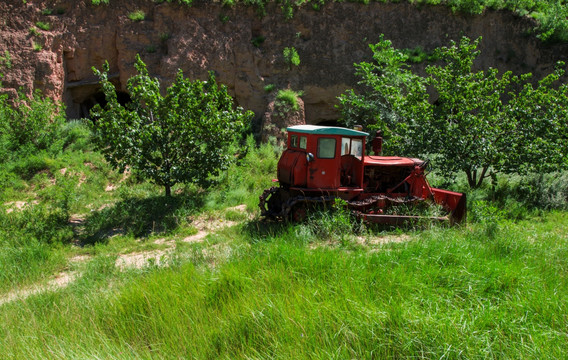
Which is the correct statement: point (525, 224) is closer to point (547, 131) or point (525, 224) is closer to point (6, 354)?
point (547, 131)

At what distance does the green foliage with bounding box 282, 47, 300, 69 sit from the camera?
1659cm

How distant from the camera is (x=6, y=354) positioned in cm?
424

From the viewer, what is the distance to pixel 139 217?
9609 mm

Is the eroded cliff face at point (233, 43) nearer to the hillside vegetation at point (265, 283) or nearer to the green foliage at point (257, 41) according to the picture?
the green foliage at point (257, 41)

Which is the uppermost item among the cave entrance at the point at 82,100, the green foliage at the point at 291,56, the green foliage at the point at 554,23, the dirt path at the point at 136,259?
the green foliage at the point at 554,23

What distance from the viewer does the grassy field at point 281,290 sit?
4.14m

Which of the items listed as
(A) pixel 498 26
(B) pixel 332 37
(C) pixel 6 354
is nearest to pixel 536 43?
(A) pixel 498 26

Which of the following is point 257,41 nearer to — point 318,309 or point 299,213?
point 299,213

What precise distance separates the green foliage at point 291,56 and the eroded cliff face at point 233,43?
0.21 metres

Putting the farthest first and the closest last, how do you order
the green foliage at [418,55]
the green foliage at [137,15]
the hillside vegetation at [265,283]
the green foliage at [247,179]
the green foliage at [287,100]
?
the green foliage at [418,55]
the green foliage at [287,100]
the green foliage at [137,15]
the green foliage at [247,179]
the hillside vegetation at [265,283]

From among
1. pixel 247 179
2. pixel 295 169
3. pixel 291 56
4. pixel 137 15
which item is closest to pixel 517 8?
pixel 291 56

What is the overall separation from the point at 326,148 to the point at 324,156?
0.18 metres

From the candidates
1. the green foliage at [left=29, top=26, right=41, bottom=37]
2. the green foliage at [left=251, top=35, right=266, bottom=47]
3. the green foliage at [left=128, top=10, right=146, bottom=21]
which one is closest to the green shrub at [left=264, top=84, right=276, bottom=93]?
the green foliage at [left=251, top=35, right=266, bottom=47]

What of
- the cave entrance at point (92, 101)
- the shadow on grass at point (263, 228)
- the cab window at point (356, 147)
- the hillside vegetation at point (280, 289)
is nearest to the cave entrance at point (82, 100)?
the cave entrance at point (92, 101)
